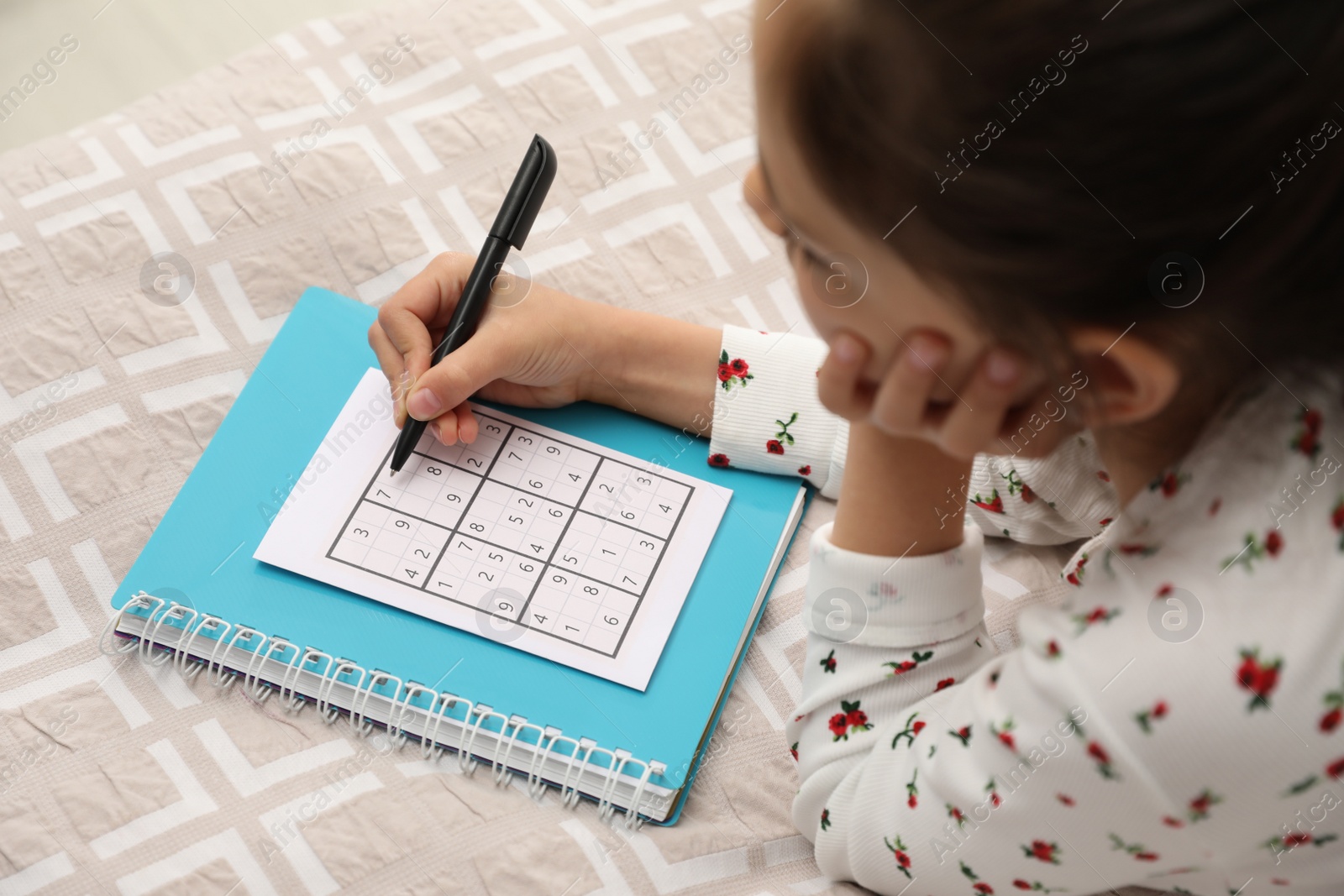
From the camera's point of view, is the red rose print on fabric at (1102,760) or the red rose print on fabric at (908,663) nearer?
the red rose print on fabric at (1102,760)

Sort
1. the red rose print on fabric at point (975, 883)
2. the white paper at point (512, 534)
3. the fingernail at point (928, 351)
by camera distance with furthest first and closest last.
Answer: the white paper at point (512, 534) → the red rose print on fabric at point (975, 883) → the fingernail at point (928, 351)

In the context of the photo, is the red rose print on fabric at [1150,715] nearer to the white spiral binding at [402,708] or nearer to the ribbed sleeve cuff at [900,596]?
the ribbed sleeve cuff at [900,596]

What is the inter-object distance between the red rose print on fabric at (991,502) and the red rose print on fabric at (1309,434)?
0.25 metres

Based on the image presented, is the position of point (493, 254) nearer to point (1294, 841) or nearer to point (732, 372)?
point (732, 372)

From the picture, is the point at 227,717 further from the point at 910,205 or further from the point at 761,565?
the point at 910,205

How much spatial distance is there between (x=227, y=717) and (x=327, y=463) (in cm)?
17

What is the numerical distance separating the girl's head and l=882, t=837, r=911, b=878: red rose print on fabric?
26 cm

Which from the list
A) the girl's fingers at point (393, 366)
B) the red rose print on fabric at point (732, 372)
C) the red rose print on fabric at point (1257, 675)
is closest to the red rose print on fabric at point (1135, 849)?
the red rose print on fabric at point (1257, 675)

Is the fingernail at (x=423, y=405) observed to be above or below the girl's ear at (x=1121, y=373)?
below

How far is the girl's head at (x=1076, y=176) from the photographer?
28 cm

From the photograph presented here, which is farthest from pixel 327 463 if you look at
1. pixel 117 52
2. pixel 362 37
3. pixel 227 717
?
pixel 117 52

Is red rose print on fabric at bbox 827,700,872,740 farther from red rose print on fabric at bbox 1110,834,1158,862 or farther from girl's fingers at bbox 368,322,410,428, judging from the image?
girl's fingers at bbox 368,322,410,428

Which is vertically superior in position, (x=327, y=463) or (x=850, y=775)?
(x=850, y=775)

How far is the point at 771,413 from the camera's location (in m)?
0.68
